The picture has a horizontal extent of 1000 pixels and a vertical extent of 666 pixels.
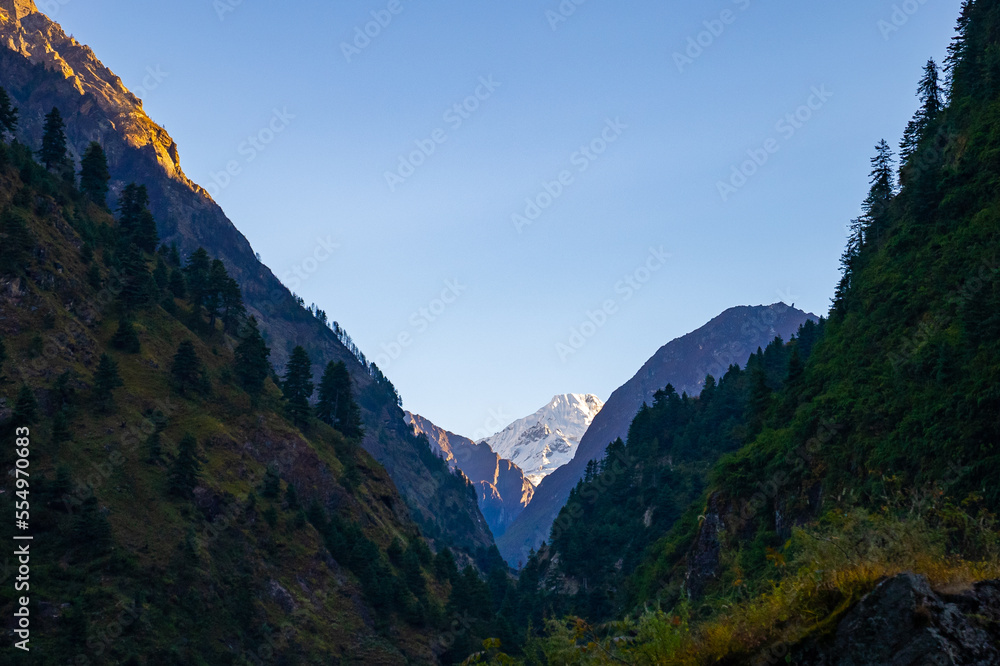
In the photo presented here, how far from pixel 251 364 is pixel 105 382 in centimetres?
2672

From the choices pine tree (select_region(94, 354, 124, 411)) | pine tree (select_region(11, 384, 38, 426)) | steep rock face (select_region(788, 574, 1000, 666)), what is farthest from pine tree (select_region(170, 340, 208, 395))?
steep rock face (select_region(788, 574, 1000, 666))

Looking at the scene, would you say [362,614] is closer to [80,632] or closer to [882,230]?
[80,632]

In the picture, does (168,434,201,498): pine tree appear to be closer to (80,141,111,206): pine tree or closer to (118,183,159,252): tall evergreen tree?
(118,183,159,252): tall evergreen tree

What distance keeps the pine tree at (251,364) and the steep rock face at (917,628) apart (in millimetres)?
97457

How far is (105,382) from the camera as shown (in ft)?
242

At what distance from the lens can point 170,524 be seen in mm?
67312

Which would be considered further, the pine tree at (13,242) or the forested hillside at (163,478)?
the pine tree at (13,242)

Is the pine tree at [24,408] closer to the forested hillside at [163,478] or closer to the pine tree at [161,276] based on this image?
the forested hillside at [163,478]

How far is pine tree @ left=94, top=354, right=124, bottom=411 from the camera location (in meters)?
73.3

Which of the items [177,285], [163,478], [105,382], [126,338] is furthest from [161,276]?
[163,478]

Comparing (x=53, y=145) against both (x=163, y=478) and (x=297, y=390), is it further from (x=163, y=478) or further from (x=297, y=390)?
(x=163, y=478)

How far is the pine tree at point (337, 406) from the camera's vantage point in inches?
4680

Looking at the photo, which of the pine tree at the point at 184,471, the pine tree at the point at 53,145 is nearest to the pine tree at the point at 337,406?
the pine tree at the point at 184,471

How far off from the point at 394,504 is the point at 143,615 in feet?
205
